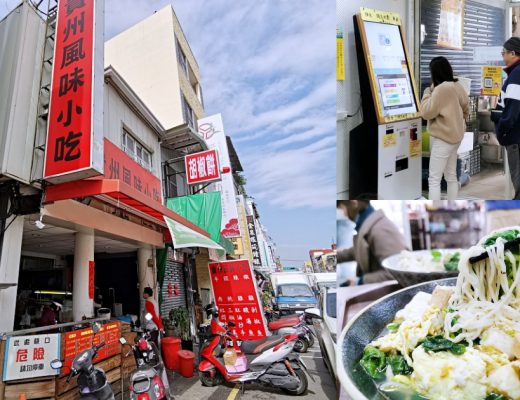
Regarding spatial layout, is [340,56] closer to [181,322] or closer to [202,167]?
[181,322]

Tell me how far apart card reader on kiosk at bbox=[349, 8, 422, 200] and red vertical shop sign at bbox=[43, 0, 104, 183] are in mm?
2804

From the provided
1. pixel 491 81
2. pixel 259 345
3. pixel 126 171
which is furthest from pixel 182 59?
pixel 491 81

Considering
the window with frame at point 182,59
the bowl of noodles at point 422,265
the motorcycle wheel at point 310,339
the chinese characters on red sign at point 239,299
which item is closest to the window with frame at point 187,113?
the window with frame at point 182,59

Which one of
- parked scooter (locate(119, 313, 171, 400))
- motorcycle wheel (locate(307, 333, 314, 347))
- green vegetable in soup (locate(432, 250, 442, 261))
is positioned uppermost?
green vegetable in soup (locate(432, 250, 442, 261))

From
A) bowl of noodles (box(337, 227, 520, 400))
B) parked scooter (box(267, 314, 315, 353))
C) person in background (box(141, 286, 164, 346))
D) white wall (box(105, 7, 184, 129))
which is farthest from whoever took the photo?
white wall (box(105, 7, 184, 129))

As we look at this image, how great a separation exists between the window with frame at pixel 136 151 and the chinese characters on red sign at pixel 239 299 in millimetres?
3229

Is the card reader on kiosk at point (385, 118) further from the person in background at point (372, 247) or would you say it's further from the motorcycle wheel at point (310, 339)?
the motorcycle wheel at point (310, 339)

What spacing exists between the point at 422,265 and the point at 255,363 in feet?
13.4

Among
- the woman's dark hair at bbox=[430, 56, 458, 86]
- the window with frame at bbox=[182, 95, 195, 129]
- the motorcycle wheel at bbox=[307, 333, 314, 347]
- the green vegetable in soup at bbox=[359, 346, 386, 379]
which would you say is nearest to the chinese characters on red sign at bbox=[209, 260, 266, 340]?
the motorcycle wheel at bbox=[307, 333, 314, 347]

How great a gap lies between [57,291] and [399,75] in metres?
8.91

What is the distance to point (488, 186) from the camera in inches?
93.9

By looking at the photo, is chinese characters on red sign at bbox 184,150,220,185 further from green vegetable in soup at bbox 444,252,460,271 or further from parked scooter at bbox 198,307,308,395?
green vegetable in soup at bbox 444,252,460,271

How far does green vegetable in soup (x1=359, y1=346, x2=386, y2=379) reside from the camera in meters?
1.91

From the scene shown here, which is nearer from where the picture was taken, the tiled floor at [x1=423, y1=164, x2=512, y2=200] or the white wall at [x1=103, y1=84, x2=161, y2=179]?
the tiled floor at [x1=423, y1=164, x2=512, y2=200]
